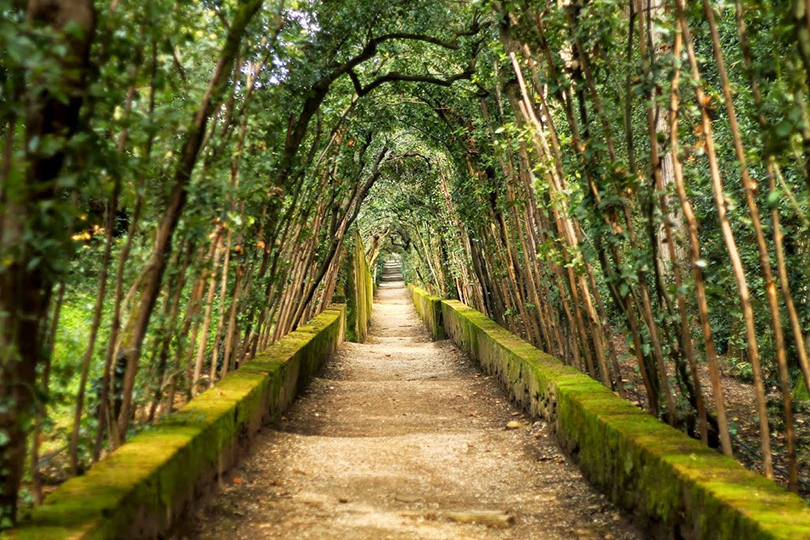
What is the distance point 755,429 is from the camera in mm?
5316

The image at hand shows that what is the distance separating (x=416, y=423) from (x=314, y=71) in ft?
8.61

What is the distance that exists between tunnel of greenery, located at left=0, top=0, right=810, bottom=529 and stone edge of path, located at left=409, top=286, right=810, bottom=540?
0.19m

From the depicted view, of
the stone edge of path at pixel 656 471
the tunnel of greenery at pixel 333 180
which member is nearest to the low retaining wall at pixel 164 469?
the tunnel of greenery at pixel 333 180

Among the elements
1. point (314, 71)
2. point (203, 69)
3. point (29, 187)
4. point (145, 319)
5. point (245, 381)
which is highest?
point (314, 71)

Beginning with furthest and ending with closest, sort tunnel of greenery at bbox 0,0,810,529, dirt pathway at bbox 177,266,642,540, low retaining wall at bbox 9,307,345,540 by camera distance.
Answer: dirt pathway at bbox 177,266,642,540 → low retaining wall at bbox 9,307,345,540 → tunnel of greenery at bbox 0,0,810,529

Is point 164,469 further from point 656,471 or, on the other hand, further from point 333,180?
point 333,180

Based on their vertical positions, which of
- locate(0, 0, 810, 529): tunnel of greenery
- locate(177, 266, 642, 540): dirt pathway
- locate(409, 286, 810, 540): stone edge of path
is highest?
locate(0, 0, 810, 529): tunnel of greenery

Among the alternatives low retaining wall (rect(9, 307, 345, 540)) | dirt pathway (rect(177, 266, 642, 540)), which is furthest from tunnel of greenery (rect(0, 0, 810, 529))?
dirt pathway (rect(177, 266, 642, 540))

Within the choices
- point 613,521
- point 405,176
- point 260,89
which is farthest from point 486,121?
point 405,176

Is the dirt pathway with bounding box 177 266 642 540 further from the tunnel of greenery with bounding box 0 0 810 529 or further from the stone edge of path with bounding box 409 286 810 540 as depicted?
the tunnel of greenery with bounding box 0 0 810 529

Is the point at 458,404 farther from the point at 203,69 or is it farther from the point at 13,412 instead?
the point at 13,412

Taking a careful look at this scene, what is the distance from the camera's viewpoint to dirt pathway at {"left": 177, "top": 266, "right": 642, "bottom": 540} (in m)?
3.14

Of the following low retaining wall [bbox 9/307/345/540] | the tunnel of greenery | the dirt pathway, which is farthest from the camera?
the dirt pathway

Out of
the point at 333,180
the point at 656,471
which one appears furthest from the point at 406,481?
the point at 333,180
